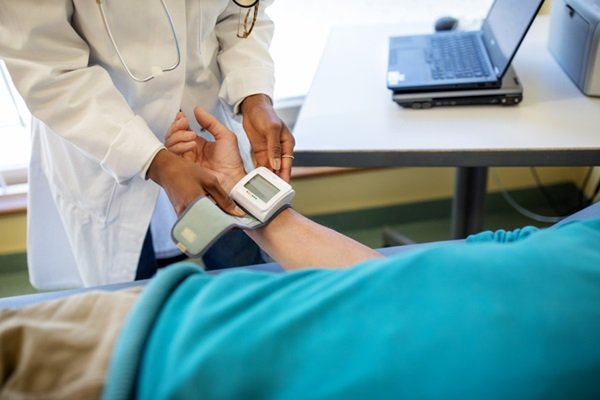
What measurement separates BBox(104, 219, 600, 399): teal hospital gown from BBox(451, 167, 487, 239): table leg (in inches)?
45.1

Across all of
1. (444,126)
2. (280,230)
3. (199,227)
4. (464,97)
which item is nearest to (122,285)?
(199,227)

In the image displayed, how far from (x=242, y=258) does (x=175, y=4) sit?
1.82ft

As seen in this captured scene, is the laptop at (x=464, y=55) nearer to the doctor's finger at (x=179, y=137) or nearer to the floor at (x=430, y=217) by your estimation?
the doctor's finger at (x=179, y=137)

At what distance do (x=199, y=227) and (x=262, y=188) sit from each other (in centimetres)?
16

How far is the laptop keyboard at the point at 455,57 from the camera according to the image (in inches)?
50.2

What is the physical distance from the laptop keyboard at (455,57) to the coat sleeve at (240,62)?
420mm

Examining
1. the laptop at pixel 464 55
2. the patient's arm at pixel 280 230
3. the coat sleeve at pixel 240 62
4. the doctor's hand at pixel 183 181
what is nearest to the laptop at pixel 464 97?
the laptop at pixel 464 55

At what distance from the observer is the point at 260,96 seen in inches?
43.2

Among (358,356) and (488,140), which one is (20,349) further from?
(488,140)

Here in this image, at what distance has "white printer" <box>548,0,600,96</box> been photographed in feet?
3.97

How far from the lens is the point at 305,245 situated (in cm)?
92

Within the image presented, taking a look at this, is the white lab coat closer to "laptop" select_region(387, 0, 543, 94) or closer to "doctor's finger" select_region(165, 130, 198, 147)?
"doctor's finger" select_region(165, 130, 198, 147)

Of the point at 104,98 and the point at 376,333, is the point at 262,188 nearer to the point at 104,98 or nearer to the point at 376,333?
the point at 104,98

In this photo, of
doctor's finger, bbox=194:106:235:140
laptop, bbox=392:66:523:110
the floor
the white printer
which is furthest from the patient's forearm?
the floor
